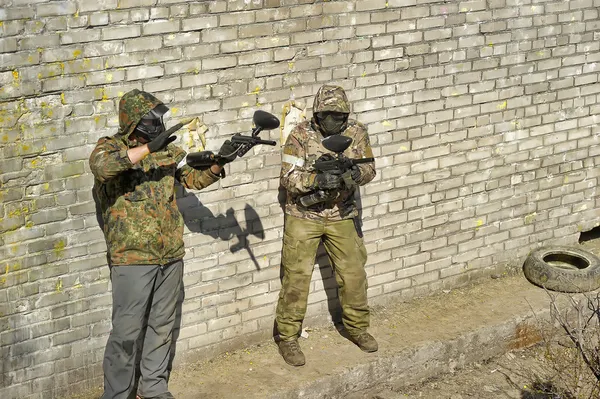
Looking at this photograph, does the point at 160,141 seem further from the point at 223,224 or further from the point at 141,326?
the point at 223,224

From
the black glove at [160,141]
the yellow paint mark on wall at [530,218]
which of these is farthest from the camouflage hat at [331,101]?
the yellow paint mark on wall at [530,218]

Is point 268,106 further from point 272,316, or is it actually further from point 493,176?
point 493,176

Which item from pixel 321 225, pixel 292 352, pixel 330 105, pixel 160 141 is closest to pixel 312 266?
pixel 321 225

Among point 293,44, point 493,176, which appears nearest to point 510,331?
point 493,176

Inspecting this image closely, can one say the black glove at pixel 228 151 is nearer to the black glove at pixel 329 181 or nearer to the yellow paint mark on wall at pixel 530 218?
the black glove at pixel 329 181

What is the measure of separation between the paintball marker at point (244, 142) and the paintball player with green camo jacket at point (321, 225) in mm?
597

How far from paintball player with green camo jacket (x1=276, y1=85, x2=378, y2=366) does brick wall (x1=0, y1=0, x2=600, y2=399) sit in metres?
0.32

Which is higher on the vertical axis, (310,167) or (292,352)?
(310,167)

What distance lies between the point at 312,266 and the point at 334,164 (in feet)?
2.98

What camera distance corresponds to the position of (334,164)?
19.5 ft

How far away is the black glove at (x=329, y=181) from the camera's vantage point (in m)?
5.87

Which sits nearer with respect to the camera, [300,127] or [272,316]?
[300,127]

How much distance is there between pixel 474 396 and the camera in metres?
6.54

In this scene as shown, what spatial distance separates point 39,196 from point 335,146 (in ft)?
6.40
